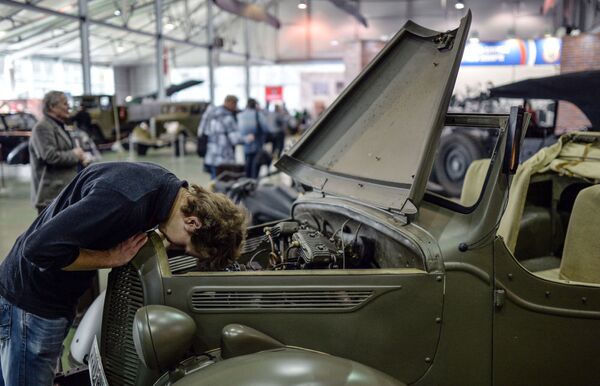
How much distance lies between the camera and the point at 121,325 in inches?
91.3

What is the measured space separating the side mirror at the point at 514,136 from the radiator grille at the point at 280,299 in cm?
73

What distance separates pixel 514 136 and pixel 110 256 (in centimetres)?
158

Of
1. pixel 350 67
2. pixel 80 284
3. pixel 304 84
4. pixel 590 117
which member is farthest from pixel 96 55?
pixel 80 284

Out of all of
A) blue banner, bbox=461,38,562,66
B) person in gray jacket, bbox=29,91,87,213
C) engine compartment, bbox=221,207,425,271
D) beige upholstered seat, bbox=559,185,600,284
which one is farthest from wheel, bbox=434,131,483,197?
engine compartment, bbox=221,207,425,271

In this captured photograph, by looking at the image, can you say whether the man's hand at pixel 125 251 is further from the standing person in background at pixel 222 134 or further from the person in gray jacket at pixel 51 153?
the standing person in background at pixel 222 134

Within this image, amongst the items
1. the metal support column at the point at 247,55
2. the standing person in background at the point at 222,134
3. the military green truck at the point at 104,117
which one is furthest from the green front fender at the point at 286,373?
the metal support column at the point at 247,55

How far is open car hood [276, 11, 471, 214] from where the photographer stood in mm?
2484

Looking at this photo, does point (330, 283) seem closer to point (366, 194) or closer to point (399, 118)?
point (366, 194)

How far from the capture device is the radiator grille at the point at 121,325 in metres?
2.26

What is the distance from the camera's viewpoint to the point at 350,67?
19.2 m

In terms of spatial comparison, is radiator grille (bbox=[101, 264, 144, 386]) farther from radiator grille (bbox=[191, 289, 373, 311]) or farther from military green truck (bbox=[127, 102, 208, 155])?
military green truck (bbox=[127, 102, 208, 155])

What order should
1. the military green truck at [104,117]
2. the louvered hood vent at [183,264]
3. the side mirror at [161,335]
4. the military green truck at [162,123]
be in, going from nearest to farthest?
the side mirror at [161,335] < the louvered hood vent at [183,264] < the military green truck at [104,117] < the military green truck at [162,123]

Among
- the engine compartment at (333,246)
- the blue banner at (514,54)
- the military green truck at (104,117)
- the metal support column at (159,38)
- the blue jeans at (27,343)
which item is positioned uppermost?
the metal support column at (159,38)

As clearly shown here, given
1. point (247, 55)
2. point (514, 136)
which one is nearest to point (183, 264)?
point (514, 136)
